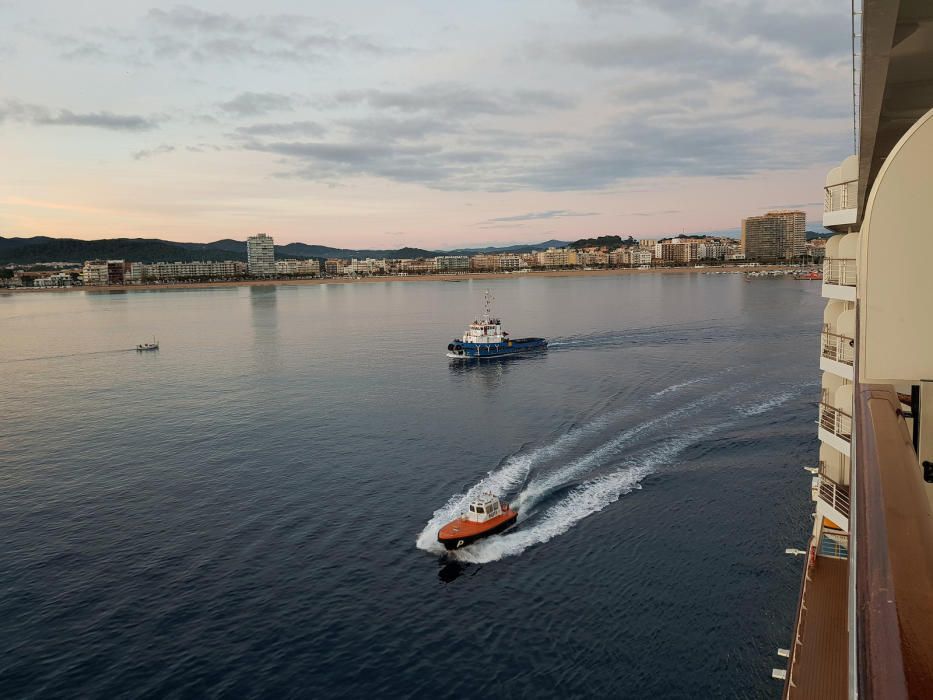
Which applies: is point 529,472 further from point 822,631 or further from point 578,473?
point 822,631

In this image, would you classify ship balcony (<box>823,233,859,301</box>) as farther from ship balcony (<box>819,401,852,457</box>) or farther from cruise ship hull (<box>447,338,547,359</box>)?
cruise ship hull (<box>447,338,547,359</box>)

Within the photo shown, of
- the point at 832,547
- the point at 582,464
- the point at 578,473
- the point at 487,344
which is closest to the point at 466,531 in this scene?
the point at 578,473

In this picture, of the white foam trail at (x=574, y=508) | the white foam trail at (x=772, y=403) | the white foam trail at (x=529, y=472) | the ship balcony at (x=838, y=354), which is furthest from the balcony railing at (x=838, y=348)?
the white foam trail at (x=772, y=403)

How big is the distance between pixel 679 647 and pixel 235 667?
13.2 meters

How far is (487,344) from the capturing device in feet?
245

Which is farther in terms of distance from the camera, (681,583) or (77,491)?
(77,491)

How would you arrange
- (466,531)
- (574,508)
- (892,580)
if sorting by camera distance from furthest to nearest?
(574,508)
(466,531)
(892,580)

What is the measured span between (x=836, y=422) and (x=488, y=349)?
5935 cm

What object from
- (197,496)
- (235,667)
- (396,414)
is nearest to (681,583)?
(235,667)

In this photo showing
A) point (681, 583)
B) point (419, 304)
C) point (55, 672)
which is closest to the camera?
point (55, 672)

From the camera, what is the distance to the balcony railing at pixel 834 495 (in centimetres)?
1441

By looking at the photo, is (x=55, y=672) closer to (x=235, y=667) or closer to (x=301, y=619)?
(x=235, y=667)

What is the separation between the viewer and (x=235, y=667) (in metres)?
19.4

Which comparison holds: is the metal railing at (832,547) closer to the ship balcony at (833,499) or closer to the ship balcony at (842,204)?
the ship balcony at (833,499)
